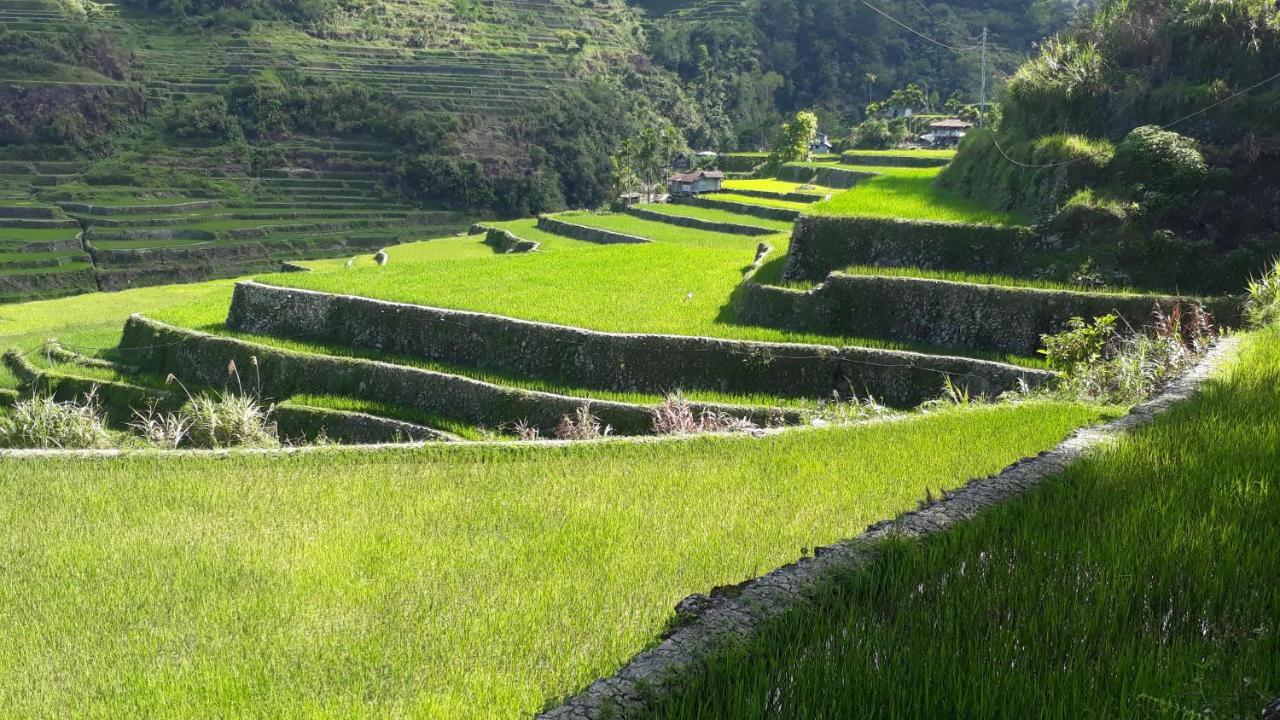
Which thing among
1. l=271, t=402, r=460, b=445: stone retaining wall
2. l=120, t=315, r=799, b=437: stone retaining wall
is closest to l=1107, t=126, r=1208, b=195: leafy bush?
l=120, t=315, r=799, b=437: stone retaining wall

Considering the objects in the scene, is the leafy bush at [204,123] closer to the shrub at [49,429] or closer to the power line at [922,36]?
the power line at [922,36]

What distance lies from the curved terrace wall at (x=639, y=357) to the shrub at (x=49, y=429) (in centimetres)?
594

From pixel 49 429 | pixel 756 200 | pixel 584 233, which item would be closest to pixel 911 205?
pixel 49 429

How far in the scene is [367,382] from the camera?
55.3 feet

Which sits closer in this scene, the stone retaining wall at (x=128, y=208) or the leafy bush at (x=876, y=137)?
the leafy bush at (x=876, y=137)

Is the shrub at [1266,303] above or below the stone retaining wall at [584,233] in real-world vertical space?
above

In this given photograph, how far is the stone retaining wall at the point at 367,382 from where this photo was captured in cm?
1385

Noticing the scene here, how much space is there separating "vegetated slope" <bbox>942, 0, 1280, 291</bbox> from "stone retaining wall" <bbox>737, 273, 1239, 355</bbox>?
1012 mm

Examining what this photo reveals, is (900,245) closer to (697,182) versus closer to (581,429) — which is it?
(581,429)

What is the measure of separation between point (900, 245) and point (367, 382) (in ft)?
28.6

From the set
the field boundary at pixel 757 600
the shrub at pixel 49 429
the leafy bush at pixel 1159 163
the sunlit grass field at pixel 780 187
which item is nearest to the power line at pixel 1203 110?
the leafy bush at pixel 1159 163

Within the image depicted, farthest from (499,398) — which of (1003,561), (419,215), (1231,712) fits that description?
(419,215)

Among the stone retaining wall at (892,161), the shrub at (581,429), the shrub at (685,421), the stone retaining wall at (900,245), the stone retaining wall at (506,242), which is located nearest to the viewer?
the shrub at (685,421)

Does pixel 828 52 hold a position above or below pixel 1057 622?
above
